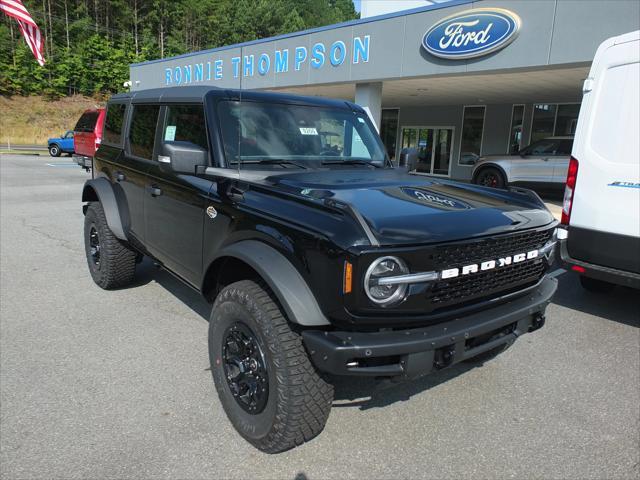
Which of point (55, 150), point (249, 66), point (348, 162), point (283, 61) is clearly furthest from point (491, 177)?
point (55, 150)

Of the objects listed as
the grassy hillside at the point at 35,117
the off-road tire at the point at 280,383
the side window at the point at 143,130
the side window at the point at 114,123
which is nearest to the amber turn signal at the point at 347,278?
the off-road tire at the point at 280,383

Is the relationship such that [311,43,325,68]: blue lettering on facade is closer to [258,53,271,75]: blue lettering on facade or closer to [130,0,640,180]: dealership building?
[130,0,640,180]: dealership building

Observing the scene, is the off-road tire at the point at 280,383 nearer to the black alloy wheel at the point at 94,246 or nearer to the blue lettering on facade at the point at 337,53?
the black alloy wheel at the point at 94,246

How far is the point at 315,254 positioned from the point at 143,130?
8.87ft

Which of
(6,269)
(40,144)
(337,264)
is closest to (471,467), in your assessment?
(337,264)

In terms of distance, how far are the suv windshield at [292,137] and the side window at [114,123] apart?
1825mm

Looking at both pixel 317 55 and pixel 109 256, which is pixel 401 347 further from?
pixel 317 55

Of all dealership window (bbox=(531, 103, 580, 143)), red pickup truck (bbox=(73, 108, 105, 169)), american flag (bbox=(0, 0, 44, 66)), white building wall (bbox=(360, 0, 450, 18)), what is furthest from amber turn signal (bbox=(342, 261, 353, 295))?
white building wall (bbox=(360, 0, 450, 18))

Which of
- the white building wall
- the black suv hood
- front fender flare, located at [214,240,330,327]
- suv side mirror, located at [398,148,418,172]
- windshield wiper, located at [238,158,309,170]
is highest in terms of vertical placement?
the white building wall

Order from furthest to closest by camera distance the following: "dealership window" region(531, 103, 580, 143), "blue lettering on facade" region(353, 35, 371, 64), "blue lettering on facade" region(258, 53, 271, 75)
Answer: "blue lettering on facade" region(258, 53, 271, 75) → "dealership window" region(531, 103, 580, 143) → "blue lettering on facade" region(353, 35, 371, 64)

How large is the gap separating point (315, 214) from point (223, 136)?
124cm

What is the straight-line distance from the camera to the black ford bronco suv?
2.20 m

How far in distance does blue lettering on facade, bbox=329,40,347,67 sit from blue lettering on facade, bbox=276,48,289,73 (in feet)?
7.02

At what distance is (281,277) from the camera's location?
2.33 meters
